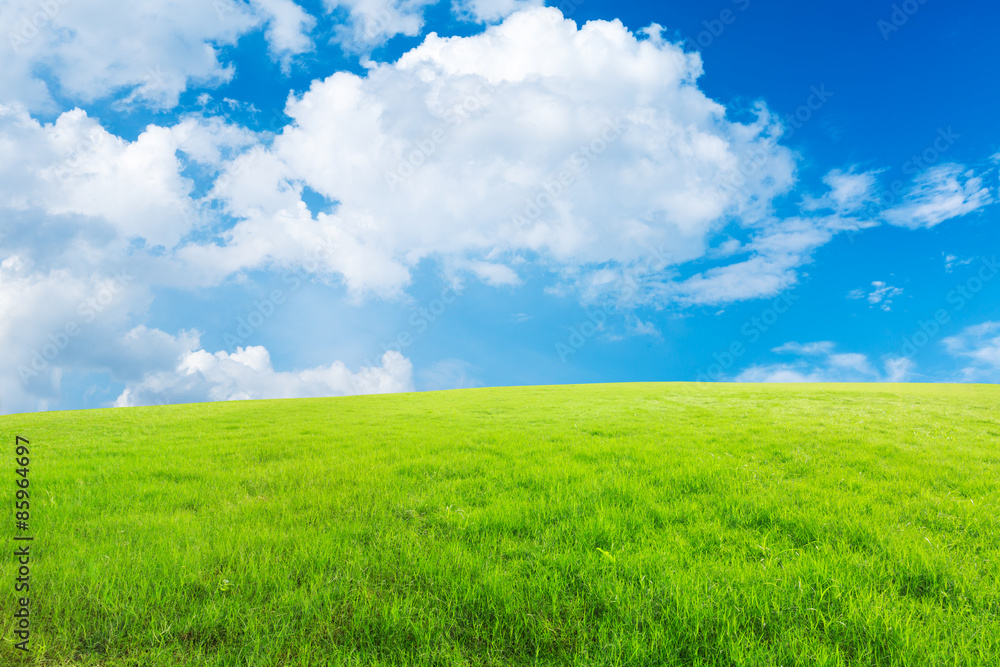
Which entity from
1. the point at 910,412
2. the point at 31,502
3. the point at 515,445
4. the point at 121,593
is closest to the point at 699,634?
the point at 121,593

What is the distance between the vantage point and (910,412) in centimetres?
1991

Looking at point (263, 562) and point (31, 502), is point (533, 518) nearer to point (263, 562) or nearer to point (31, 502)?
point (263, 562)

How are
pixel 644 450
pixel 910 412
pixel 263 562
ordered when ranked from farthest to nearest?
pixel 910 412 → pixel 644 450 → pixel 263 562

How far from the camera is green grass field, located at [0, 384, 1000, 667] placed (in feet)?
12.9

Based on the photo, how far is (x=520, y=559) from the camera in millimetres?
5305

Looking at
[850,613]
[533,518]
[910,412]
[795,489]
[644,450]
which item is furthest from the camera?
[910,412]

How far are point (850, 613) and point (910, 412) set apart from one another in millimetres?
21996

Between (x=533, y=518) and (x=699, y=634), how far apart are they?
9.32 feet

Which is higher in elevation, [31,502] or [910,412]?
[910,412]

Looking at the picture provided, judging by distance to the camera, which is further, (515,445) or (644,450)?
(515,445)

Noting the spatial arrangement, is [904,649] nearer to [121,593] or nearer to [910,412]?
[121,593]

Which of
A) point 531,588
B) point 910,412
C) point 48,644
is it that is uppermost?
point 910,412

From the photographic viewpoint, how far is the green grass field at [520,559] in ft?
12.9

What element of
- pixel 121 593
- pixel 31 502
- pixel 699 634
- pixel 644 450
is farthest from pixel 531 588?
pixel 31 502
